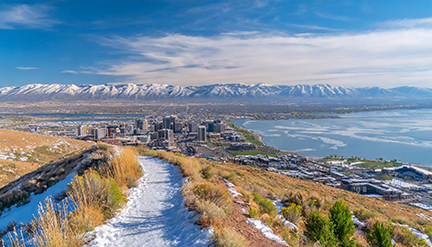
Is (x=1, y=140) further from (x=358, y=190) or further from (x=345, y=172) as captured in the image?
(x=345, y=172)

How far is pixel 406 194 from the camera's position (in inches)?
733

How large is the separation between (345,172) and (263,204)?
2582 centimetres

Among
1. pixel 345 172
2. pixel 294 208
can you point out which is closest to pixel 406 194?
pixel 345 172

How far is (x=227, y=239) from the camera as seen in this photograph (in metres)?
2.70

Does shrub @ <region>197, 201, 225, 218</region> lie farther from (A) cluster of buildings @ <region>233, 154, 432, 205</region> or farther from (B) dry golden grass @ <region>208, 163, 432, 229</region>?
(A) cluster of buildings @ <region>233, 154, 432, 205</region>

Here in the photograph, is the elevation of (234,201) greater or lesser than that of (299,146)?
greater

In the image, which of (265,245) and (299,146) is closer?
(265,245)

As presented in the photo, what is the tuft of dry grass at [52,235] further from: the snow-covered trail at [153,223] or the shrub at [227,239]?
the shrub at [227,239]

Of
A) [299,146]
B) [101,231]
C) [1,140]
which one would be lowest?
[299,146]

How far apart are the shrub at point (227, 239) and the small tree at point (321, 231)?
5.03ft

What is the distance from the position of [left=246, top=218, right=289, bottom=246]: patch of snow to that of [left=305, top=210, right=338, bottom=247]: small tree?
732mm

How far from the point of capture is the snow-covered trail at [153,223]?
3030 millimetres

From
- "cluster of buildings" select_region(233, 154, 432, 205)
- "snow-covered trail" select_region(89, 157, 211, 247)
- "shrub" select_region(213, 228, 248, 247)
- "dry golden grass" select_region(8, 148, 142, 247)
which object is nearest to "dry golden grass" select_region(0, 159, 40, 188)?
"dry golden grass" select_region(8, 148, 142, 247)

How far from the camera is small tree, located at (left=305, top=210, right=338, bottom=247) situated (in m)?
3.53
